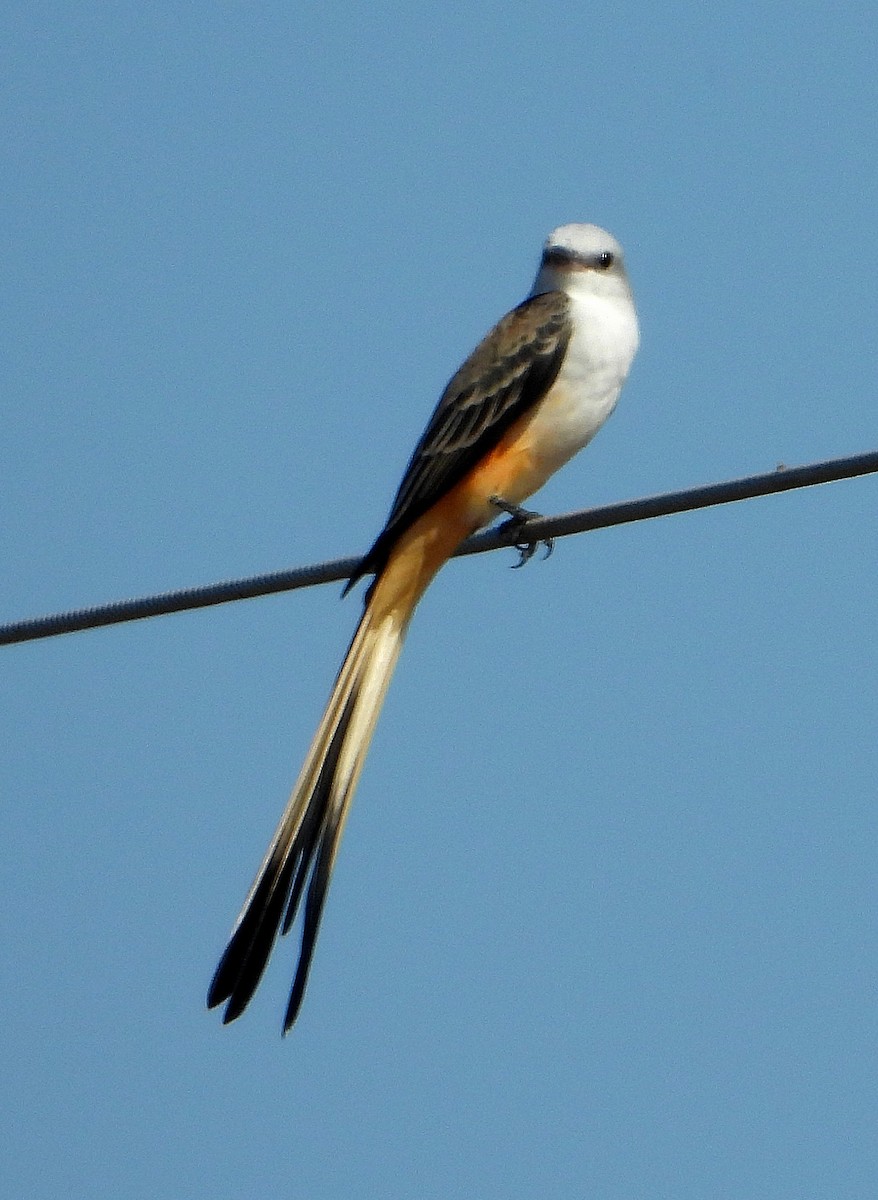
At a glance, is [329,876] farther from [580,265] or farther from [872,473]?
[580,265]

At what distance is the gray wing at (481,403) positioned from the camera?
5.73 meters

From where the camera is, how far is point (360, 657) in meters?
5.43

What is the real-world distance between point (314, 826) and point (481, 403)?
5.13 ft

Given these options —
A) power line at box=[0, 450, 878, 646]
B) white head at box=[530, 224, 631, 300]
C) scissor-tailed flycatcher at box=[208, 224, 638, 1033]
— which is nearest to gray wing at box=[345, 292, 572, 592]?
scissor-tailed flycatcher at box=[208, 224, 638, 1033]

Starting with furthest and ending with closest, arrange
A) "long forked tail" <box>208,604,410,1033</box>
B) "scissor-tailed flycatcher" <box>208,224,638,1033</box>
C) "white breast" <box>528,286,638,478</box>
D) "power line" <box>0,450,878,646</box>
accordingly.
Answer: "white breast" <box>528,286,638,478</box> → "scissor-tailed flycatcher" <box>208,224,638,1033</box> → "long forked tail" <box>208,604,410,1033</box> → "power line" <box>0,450,878,646</box>

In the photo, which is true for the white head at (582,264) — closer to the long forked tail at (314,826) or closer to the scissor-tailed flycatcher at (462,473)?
the scissor-tailed flycatcher at (462,473)

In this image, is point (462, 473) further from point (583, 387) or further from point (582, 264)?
point (582, 264)

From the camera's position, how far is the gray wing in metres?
5.73

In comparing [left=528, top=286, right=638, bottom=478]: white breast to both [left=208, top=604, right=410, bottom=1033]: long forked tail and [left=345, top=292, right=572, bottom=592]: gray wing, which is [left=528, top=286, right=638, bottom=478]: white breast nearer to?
[left=345, top=292, right=572, bottom=592]: gray wing

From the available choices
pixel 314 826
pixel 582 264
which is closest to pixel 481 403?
pixel 582 264

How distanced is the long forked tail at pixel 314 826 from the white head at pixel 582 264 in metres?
1.53

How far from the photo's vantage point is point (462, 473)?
19.0ft

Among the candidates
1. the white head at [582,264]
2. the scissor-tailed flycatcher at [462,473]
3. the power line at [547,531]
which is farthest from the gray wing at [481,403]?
the power line at [547,531]

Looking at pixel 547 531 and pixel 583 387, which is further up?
pixel 583 387
